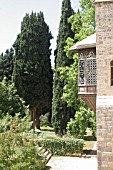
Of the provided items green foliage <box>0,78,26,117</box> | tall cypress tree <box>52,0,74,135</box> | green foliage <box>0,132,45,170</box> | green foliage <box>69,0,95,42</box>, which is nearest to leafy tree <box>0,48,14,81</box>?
green foliage <box>0,78,26,117</box>

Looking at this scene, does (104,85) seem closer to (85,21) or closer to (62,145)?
(62,145)

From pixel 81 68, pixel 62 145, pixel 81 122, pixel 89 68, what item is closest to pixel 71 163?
pixel 62 145

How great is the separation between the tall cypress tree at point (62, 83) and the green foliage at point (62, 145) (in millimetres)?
7302

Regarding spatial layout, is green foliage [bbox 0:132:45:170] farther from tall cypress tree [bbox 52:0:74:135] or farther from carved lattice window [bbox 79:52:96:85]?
tall cypress tree [bbox 52:0:74:135]

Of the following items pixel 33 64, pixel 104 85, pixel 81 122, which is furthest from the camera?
pixel 33 64

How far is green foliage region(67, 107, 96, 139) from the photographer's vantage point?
71.1 ft

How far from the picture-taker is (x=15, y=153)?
10.3 meters

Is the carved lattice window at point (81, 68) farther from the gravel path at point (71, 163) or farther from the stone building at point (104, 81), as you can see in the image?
the gravel path at point (71, 163)

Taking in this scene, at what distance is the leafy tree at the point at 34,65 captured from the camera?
1236 inches

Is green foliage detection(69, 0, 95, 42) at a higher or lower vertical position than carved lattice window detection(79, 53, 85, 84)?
higher

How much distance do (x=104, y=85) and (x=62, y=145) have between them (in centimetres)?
954

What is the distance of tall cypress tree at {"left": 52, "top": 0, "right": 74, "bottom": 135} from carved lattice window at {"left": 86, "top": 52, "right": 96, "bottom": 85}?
14265 mm

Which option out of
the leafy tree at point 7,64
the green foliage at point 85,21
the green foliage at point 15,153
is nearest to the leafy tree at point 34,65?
the leafy tree at point 7,64

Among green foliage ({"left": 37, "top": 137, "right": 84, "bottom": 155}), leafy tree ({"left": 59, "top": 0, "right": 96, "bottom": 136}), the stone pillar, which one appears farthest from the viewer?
leafy tree ({"left": 59, "top": 0, "right": 96, "bottom": 136})
